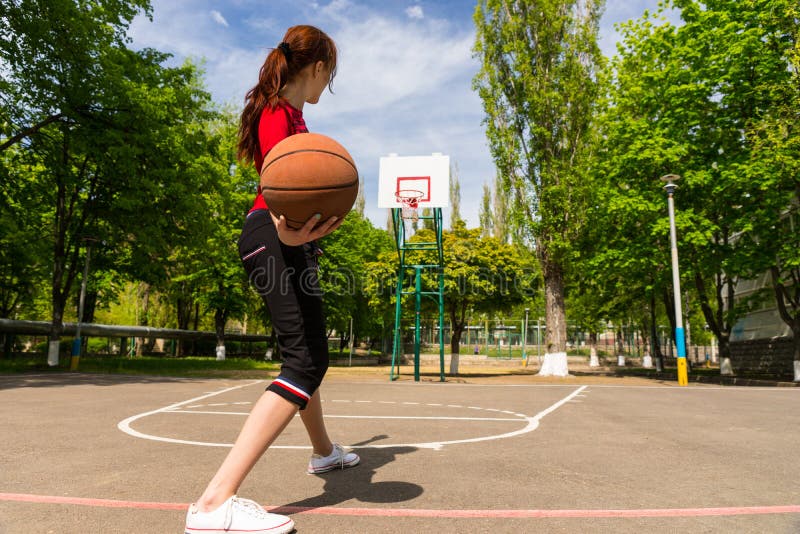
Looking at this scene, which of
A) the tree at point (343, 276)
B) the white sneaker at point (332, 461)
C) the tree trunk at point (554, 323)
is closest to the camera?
the white sneaker at point (332, 461)

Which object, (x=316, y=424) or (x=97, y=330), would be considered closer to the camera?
(x=316, y=424)

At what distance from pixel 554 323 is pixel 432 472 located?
2081 cm

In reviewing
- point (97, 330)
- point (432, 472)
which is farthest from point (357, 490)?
point (97, 330)

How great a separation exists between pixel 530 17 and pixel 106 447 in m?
24.9

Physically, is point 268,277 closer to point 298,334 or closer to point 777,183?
point 298,334

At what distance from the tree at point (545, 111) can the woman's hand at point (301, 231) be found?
2163 cm

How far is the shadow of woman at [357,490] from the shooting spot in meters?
2.85

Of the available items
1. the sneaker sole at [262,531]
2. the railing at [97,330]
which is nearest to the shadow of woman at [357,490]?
the sneaker sole at [262,531]

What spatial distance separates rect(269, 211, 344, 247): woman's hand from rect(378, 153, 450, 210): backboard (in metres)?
16.3

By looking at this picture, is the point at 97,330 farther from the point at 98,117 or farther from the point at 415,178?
the point at 415,178

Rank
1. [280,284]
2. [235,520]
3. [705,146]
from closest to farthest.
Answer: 1. [235,520]
2. [280,284]
3. [705,146]

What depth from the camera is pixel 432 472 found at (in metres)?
3.62

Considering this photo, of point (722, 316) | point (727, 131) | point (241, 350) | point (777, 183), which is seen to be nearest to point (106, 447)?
point (777, 183)

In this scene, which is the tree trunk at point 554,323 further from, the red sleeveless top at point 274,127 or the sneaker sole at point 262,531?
the sneaker sole at point 262,531
